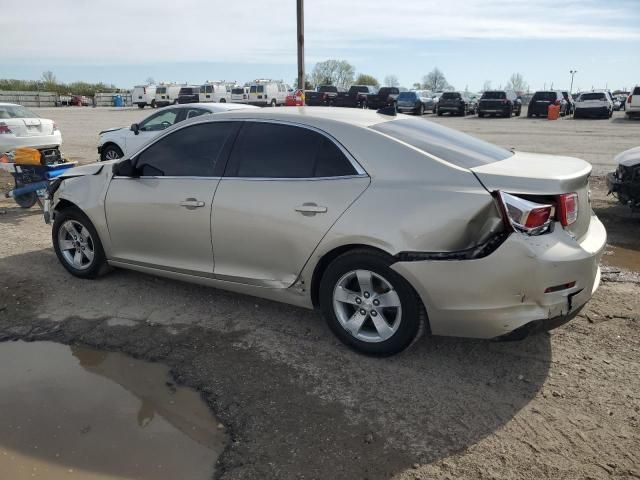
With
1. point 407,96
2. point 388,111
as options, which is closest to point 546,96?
point 407,96

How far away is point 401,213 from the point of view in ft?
11.4

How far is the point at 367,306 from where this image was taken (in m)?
3.70

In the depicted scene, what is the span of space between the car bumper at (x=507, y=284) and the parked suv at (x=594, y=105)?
32511mm

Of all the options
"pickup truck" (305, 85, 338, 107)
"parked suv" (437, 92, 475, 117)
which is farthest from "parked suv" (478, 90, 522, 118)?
"pickup truck" (305, 85, 338, 107)

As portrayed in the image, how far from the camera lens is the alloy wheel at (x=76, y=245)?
5.28 m

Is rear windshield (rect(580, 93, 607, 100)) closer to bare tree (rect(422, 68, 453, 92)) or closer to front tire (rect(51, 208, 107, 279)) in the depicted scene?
front tire (rect(51, 208, 107, 279))

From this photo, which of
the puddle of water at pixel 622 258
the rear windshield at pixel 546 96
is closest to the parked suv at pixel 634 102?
the rear windshield at pixel 546 96

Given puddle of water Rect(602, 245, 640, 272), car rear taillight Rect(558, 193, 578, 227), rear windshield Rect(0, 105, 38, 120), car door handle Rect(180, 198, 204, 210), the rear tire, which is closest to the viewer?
car rear taillight Rect(558, 193, 578, 227)

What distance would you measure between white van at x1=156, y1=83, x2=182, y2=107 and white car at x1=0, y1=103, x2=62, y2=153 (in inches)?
1469

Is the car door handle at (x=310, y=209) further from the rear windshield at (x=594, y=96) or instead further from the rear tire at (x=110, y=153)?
the rear windshield at (x=594, y=96)

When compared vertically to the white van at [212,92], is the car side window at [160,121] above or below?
below

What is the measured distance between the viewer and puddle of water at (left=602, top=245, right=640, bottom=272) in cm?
575

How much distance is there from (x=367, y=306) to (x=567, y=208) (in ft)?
4.57

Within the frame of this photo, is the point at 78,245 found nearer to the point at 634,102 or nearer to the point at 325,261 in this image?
the point at 325,261
